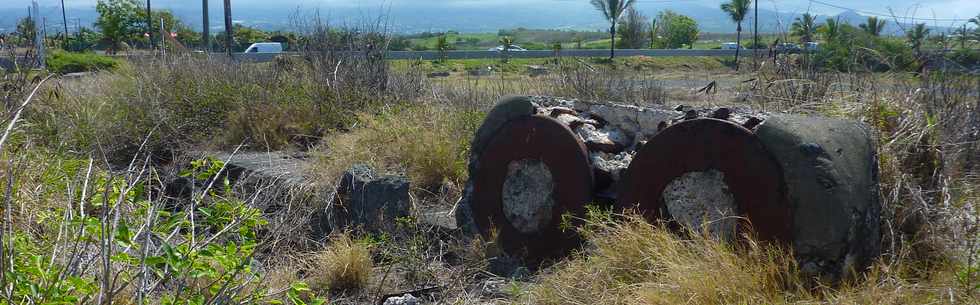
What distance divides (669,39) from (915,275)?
273 ft

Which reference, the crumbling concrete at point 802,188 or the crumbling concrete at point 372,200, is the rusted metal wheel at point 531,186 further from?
the crumbling concrete at point 372,200

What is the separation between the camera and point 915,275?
5.35m

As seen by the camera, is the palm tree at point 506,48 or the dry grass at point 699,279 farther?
the palm tree at point 506,48

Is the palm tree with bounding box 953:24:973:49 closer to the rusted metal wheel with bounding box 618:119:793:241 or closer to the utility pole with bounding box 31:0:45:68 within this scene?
the rusted metal wheel with bounding box 618:119:793:241

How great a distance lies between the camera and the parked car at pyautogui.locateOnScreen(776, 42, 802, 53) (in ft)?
29.3

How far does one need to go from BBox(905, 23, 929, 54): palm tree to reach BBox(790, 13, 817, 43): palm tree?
1266mm

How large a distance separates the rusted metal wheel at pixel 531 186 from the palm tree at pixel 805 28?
377cm

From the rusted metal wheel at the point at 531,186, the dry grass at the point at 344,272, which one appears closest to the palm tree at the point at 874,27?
the rusted metal wheel at the point at 531,186

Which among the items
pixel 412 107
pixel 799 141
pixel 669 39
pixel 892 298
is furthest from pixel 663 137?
pixel 669 39

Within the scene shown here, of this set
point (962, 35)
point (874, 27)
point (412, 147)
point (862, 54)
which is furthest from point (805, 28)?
point (412, 147)

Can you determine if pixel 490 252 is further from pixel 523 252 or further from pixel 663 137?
pixel 663 137

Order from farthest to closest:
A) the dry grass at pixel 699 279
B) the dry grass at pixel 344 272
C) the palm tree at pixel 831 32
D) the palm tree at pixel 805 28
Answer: the palm tree at pixel 831 32 < the palm tree at pixel 805 28 < the dry grass at pixel 344 272 < the dry grass at pixel 699 279

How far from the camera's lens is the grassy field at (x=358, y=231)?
12.5 ft

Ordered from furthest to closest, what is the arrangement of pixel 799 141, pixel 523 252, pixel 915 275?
pixel 523 252
pixel 915 275
pixel 799 141
